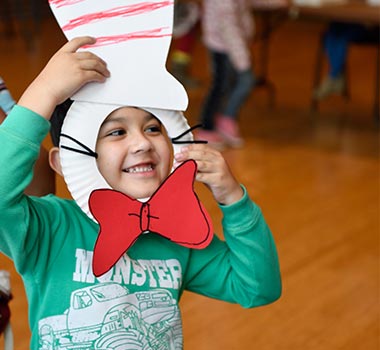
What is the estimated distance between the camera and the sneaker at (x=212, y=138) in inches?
157

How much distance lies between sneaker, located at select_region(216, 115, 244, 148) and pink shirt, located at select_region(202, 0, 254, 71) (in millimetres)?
278

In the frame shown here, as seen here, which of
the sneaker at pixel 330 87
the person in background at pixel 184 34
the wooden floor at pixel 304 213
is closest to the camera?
the wooden floor at pixel 304 213

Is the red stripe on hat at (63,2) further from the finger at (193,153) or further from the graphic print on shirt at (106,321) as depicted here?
the graphic print on shirt at (106,321)

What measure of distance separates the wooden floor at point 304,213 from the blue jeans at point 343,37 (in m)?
0.35

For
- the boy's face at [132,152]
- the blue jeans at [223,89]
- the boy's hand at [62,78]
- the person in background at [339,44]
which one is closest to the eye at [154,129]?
the boy's face at [132,152]

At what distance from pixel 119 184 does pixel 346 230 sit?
78.3 inches

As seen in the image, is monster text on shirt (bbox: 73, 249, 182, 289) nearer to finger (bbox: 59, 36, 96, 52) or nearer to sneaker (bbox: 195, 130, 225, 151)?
finger (bbox: 59, 36, 96, 52)

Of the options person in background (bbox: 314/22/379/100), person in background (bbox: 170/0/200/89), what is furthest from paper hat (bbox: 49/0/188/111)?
person in background (bbox: 170/0/200/89)

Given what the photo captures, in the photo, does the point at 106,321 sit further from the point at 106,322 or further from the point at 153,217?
the point at 153,217

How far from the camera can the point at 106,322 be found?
1121 millimetres

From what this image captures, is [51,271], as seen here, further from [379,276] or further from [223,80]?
[223,80]

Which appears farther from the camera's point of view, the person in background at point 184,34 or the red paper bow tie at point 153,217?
the person in background at point 184,34

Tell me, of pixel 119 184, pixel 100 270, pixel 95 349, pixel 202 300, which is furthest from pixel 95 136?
pixel 202 300

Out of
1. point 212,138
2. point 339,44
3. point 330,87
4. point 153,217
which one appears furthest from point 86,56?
point 330,87
